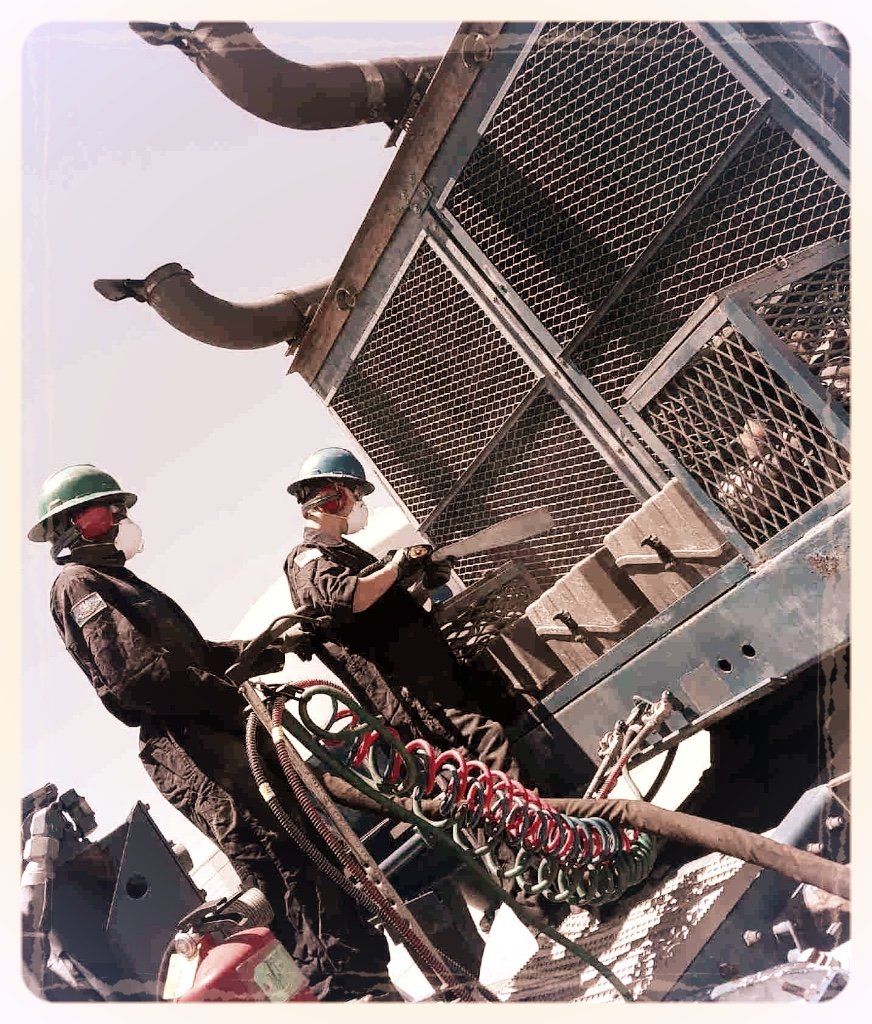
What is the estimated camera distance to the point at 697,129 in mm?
4176

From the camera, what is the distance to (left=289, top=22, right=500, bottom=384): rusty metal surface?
15.0 ft

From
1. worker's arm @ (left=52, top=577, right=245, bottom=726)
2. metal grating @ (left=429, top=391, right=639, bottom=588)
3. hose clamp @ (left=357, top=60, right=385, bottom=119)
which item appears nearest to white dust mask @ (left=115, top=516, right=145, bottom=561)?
worker's arm @ (left=52, top=577, right=245, bottom=726)

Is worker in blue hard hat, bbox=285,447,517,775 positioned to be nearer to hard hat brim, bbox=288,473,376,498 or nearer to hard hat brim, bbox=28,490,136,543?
hard hat brim, bbox=288,473,376,498

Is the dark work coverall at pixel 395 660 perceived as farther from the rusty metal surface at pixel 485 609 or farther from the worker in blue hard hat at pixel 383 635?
the rusty metal surface at pixel 485 609

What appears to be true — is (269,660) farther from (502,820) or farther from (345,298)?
(345,298)

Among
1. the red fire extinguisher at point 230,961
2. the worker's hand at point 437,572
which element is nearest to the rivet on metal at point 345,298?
the worker's hand at point 437,572

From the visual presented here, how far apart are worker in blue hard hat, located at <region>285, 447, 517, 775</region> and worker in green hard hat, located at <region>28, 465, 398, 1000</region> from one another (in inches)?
11.8

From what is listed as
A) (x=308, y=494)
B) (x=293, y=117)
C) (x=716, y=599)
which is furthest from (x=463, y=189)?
(x=716, y=599)

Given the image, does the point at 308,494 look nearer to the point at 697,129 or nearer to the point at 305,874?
the point at 305,874

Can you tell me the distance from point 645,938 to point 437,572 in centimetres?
156

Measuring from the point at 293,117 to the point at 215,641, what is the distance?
2.06 meters

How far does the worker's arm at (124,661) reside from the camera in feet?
15.3

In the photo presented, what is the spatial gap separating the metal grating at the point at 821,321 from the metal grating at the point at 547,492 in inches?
33.0

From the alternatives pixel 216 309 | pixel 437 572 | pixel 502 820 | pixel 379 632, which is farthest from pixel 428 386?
pixel 502 820
